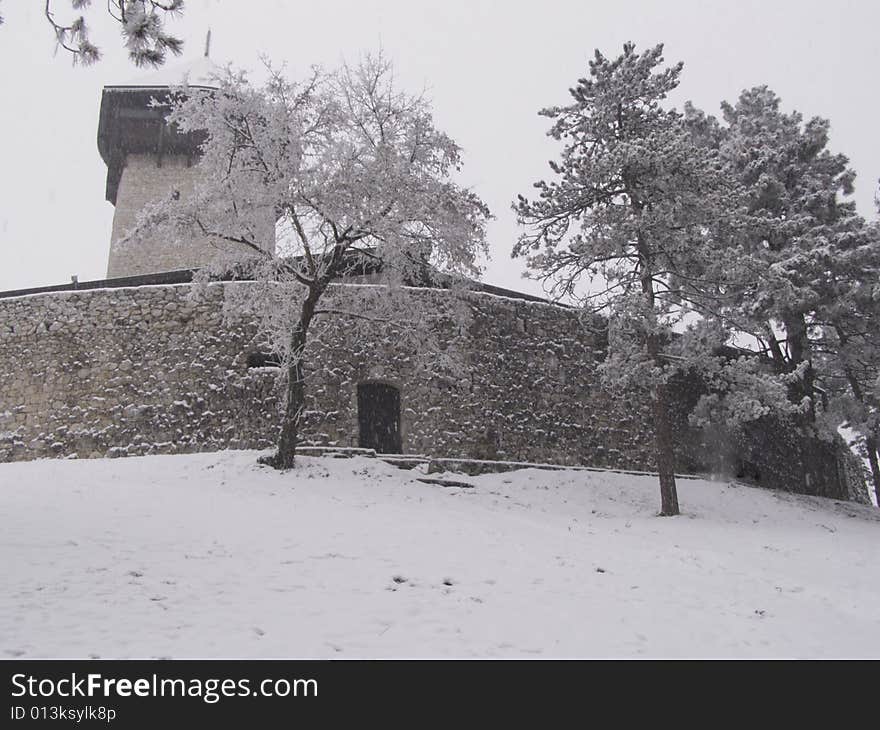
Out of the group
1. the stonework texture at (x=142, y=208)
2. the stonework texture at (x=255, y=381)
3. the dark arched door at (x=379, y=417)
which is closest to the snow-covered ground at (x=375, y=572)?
the stonework texture at (x=255, y=381)

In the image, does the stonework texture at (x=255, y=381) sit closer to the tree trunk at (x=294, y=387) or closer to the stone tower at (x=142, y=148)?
the tree trunk at (x=294, y=387)

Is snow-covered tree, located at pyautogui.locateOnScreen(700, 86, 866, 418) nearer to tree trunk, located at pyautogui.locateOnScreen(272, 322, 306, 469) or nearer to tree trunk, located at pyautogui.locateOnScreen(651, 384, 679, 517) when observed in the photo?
tree trunk, located at pyautogui.locateOnScreen(651, 384, 679, 517)

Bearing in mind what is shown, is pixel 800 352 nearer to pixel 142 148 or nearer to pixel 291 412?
pixel 291 412

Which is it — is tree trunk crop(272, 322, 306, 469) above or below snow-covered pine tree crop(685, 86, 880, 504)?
below

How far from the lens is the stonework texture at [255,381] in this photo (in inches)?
549

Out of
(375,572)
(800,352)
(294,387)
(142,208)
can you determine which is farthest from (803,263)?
(142,208)

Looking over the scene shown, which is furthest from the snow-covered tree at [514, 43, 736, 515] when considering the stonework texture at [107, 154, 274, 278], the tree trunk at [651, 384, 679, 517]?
the stonework texture at [107, 154, 274, 278]

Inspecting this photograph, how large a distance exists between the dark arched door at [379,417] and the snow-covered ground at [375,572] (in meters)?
2.27

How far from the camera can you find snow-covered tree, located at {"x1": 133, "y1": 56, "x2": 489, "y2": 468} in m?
12.1

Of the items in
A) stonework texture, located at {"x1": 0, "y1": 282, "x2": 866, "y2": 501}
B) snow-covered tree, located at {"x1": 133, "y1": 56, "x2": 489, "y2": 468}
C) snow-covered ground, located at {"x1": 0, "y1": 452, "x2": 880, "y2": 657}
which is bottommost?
snow-covered ground, located at {"x1": 0, "y1": 452, "x2": 880, "y2": 657}

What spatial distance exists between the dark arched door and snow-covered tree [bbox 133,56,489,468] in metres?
2.83

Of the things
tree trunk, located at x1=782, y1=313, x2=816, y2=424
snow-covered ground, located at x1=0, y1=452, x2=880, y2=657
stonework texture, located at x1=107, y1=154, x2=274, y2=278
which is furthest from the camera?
stonework texture, located at x1=107, y1=154, x2=274, y2=278

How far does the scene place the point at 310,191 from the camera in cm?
1194
